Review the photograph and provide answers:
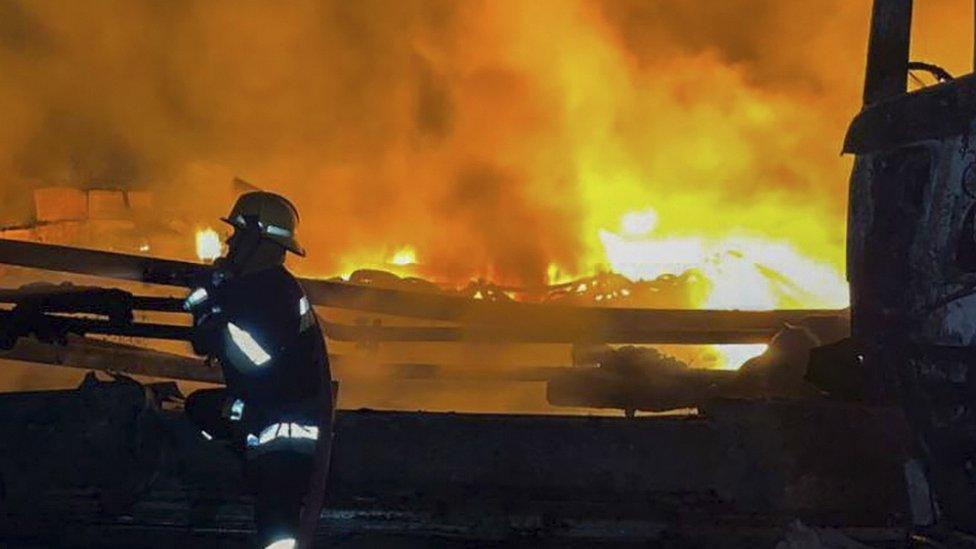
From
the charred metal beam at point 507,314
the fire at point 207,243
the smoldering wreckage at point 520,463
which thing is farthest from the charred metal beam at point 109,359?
the fire at point 207,243

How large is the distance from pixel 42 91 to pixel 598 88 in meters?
15.3

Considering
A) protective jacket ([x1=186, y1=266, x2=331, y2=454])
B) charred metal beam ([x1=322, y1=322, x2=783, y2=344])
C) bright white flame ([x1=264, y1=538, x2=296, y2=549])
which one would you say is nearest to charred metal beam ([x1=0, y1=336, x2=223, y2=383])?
charred metal beam ([x1=322, y1=322, x2=783, y2=344])

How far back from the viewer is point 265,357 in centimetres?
383

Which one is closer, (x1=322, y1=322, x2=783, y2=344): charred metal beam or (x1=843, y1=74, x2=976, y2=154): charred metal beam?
(x1=843, y1=74, x2=976, y2=154): charred metal beam

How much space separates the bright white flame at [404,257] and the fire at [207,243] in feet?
13.4

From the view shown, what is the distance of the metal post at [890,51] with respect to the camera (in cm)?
407

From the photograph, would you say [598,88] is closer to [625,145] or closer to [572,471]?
[625,145]

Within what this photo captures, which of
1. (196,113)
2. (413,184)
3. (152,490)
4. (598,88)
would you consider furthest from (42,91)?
(152,490)

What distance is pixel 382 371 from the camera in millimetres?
7777

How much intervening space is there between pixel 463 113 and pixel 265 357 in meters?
19.0

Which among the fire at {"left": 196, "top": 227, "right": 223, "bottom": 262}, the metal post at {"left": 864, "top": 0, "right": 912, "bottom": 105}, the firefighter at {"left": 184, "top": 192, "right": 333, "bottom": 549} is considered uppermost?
the fire at {"left": 196, "top": 227, "right": 223, "bottom": 262}

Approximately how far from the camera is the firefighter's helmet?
12.9 feet

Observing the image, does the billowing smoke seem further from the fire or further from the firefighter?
the firefighter

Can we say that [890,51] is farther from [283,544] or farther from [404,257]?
[404,257]
